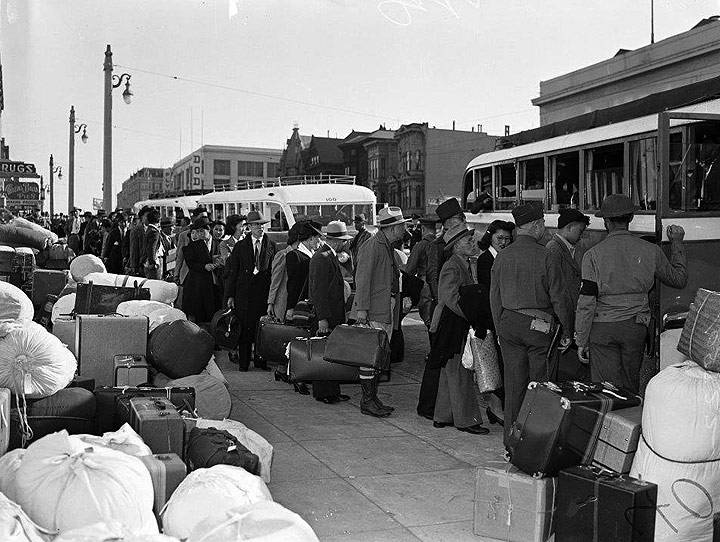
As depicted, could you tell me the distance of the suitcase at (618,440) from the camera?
191 inches

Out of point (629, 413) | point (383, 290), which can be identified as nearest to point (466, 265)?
point (383, 290)

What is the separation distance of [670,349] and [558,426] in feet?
5.43

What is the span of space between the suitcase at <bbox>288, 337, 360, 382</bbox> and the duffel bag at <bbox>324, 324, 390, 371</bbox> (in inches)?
16.6

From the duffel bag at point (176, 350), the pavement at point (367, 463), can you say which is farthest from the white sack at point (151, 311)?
the pavement at point (367, 463)

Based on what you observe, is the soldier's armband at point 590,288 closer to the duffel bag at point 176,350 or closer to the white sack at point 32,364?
the duffel bag at point 176,350

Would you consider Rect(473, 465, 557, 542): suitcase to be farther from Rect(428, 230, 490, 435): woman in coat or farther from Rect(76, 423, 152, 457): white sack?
Rect(428, 230, 490, 435): woman in coat

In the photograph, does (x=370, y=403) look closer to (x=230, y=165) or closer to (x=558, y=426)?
(x=558, y=426)

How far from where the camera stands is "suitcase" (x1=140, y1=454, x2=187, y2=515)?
162 inches

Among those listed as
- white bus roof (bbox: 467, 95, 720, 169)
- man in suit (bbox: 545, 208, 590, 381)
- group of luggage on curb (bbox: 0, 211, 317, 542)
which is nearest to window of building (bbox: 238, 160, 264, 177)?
white bus roof (bbox: 467, 95, 720, 169)

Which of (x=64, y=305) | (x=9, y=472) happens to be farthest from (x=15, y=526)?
(x=64, y=305)

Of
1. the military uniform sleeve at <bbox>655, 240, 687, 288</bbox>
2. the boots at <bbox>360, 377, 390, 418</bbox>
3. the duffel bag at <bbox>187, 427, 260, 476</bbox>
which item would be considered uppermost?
the military uniform sleeve at <bbox>655, 240, 687, 288</bbox>

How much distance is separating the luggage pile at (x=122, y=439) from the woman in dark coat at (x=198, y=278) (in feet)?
9.50

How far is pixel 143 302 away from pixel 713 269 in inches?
215

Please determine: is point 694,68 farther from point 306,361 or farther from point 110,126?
point 306,361
